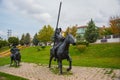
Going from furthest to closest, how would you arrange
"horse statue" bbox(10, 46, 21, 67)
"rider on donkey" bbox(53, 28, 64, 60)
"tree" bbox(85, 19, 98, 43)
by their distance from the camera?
"tree" bbox(85, 19, 98, 43) < "horse statue" bbox(10, 46, 21, 67) < "rider on donkey" bbox(53, 28, 64, 60)

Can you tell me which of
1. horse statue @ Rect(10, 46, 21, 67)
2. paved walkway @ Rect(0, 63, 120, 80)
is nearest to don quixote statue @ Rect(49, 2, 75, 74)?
paved walkway @ Rect(0, 63, 120, 80)

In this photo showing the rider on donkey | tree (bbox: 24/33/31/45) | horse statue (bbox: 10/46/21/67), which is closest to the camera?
the rider on donkey

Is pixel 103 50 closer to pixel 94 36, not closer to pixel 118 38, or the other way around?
pixel 118 38

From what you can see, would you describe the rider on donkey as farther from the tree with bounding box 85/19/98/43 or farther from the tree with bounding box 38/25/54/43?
the tree with bounding box 38/25/54/43

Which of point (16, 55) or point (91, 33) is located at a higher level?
point (91, 33)

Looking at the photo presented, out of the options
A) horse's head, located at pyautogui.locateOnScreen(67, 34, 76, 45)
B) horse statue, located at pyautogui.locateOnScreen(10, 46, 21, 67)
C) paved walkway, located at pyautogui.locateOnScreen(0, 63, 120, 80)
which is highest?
horse's head, located at pyautogui.locateOnScreen(67, 34, 76, 45)

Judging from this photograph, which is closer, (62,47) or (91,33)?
(62,47)

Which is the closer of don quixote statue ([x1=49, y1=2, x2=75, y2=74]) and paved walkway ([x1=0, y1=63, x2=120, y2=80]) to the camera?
paved walkway ([x1=0, y1=63, x2=120, y2=80])

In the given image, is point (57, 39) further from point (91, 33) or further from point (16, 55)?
point (91, 33)

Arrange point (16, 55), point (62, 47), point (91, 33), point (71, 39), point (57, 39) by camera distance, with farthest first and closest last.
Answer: point (91, 33) → point (16, 55) → point (57, 39) → point (62, 47) → point (71, 39)

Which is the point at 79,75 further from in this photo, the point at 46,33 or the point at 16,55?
the point at 46,33

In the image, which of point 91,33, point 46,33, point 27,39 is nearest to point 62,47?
point 91,33

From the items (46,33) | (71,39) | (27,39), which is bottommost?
(71,39)

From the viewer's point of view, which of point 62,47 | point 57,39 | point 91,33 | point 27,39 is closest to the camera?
point 62,47
